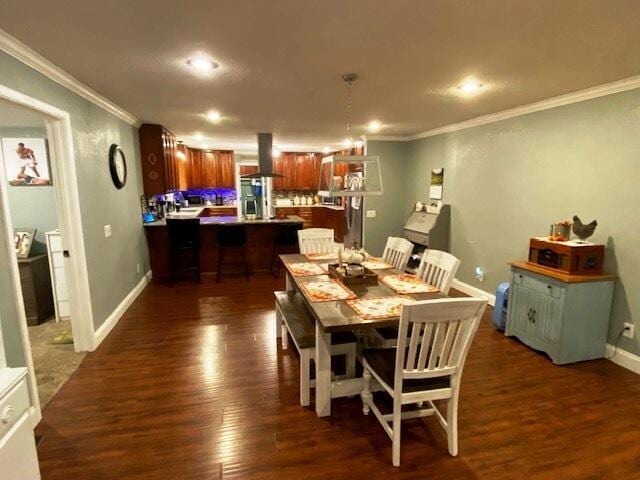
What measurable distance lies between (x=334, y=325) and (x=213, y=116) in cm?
340

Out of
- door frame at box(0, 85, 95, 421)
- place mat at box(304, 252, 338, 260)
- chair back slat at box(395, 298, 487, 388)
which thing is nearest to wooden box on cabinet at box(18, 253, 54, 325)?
door frame at box(0, 85, 95, 421)

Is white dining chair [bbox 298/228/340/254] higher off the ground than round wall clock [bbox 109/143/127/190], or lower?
lower

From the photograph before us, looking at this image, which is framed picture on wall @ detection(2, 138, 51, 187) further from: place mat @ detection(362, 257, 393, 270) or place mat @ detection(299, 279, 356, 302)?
place mat @ detection(362, 257, 393, 270)

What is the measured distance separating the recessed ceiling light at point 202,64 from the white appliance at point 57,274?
247 centimetres

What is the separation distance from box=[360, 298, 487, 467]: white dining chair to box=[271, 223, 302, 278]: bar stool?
12.3 feet

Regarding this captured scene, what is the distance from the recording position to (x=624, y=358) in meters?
2.82

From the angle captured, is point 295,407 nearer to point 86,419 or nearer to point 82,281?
point 86,419

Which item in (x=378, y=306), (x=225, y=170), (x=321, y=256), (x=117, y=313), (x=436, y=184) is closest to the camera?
(x=378, y=306)

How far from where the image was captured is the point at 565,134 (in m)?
3.21

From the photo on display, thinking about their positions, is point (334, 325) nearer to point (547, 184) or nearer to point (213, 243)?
point (547, 184)

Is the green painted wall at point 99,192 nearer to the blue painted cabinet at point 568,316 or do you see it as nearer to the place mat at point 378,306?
the place mat at point 378,306

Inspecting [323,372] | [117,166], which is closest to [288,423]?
[323,372]

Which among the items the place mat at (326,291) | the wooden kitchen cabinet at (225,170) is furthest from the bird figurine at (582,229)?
the wooden kitchen cabinet at (225,170)

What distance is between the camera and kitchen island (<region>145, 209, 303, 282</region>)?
5.13 meters
